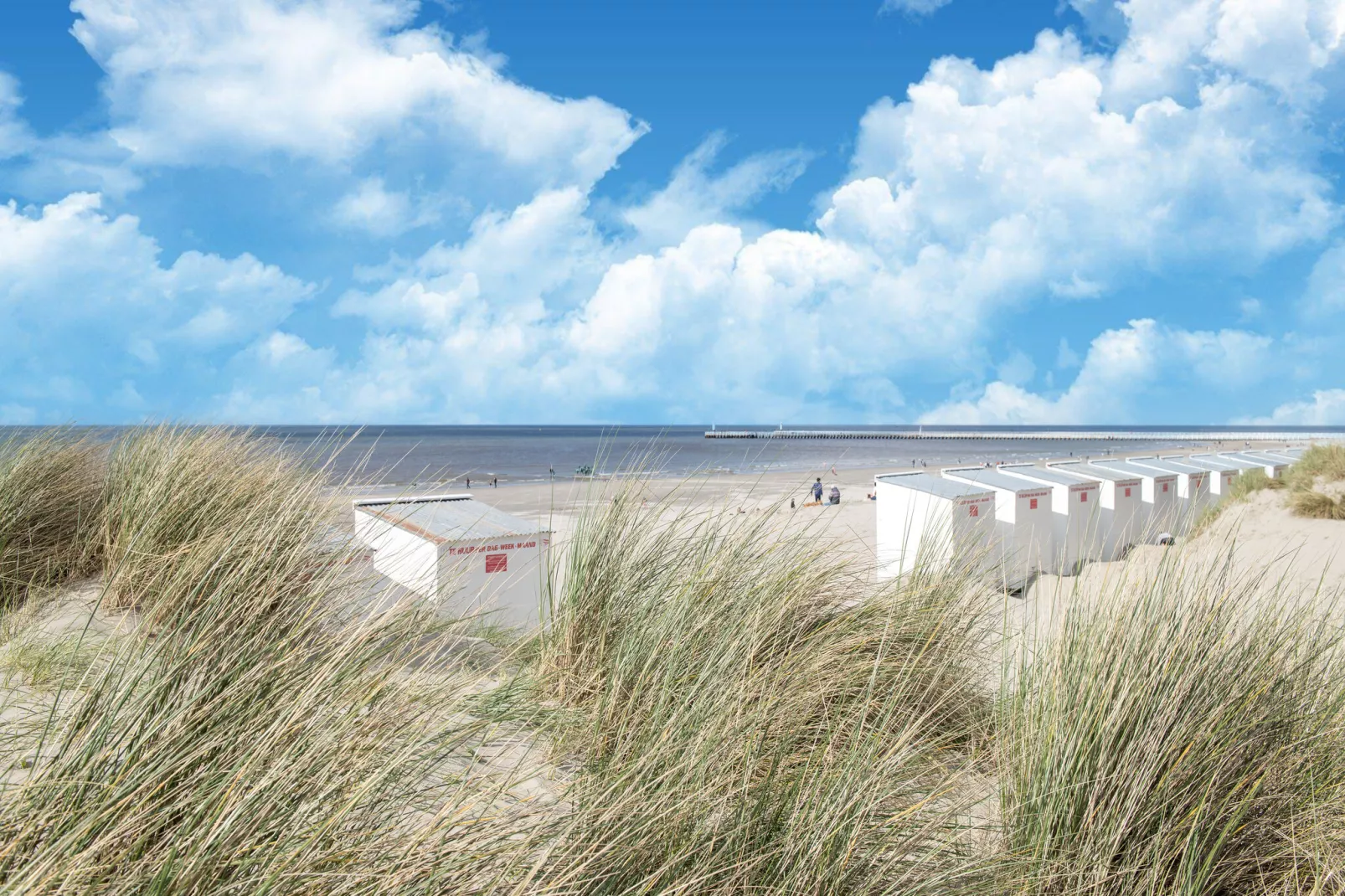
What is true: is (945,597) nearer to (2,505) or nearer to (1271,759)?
(1271,759)

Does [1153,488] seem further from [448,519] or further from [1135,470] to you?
[448,519]

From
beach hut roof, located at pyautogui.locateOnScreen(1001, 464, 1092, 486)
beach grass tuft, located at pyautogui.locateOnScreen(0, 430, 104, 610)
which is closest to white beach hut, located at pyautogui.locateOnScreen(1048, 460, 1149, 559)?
beach hut roof, located at pyautogui.locateOnScreen(1001, 464, 1092, 486)

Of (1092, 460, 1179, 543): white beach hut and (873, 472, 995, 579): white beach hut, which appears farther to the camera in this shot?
(1092, 460, 1179, 543): white beach hut

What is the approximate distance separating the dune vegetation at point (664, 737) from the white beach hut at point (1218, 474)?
13224 mm

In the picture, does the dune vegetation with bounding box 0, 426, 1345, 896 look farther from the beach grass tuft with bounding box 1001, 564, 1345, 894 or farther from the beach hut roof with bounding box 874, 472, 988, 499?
the beach hut roof with bounding box 874, 472, 988, 499

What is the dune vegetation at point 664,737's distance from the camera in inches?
57.7

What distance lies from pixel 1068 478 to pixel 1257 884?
936 centimetres

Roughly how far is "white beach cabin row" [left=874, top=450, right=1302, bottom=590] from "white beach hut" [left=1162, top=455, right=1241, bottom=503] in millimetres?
31

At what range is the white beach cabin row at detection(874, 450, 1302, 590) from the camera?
7.92 metres

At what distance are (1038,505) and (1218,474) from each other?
7.35 m

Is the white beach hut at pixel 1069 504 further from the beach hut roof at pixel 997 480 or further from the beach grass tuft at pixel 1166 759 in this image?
the beach grass tuft at pixel 1166 759

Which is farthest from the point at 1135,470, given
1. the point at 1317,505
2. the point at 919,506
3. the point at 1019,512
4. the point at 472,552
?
the point at 472,552

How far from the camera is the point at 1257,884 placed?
233cm

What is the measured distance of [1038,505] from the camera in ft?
32.1
